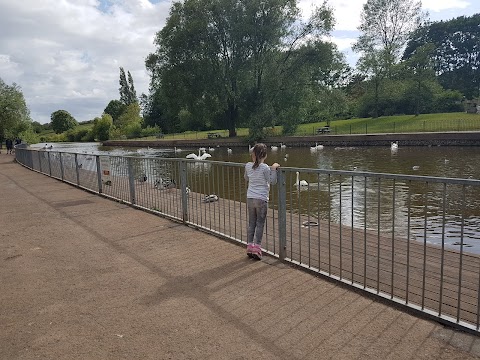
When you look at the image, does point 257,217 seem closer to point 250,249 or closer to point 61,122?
point 250,249

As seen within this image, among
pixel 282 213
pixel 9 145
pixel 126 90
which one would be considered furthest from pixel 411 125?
pixel 126 90

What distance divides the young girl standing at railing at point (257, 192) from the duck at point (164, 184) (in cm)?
346

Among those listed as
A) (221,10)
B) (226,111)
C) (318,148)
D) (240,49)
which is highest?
(221,10)

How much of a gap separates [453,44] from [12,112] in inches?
3152

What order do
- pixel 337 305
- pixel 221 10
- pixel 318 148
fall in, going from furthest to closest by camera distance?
pixel 221 10, pixel 318 148, pixel 337 305

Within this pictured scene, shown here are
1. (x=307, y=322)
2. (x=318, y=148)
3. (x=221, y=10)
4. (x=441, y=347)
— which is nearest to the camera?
(x=441, y=347)

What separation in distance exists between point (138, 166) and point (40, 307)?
5.92 meters

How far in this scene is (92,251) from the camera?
6.05 metres

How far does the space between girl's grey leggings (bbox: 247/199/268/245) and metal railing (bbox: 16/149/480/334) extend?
0.74 feet

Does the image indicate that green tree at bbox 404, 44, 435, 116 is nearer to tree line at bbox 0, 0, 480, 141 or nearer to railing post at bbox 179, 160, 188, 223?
tree line at bbox 0, 0, 480, 141

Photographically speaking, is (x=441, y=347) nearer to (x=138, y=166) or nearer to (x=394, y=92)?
(x=138, y=166)

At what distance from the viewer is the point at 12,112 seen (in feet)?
171

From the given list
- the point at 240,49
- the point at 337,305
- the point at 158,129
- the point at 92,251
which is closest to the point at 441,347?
the point at 337,305

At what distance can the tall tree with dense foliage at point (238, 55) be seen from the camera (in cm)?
3975
